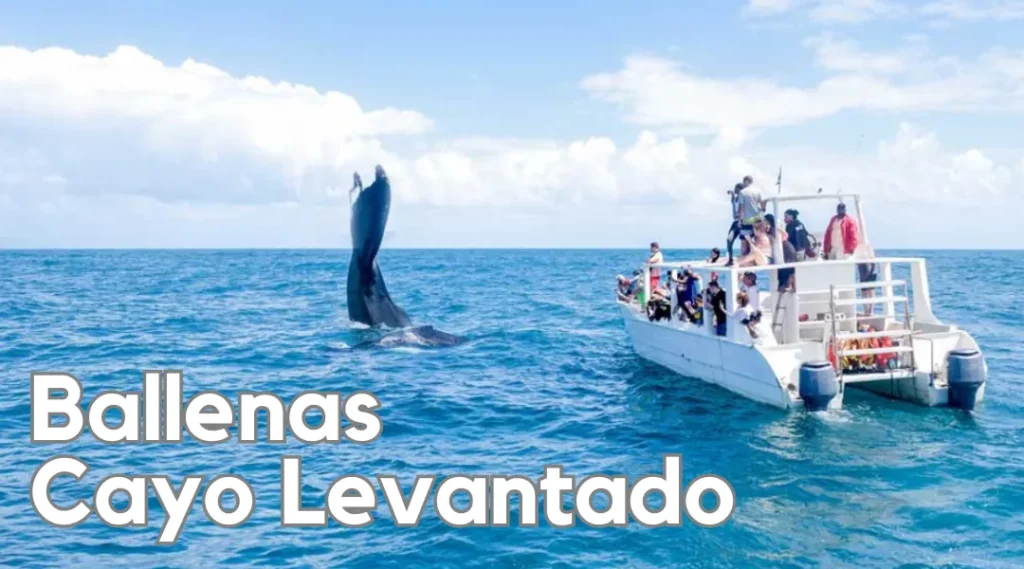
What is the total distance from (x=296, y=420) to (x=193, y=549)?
165 centimetres

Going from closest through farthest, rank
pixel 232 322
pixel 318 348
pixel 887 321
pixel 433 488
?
pixel 433 488 < pixel 887 321 < pixel 318 348 < pixel 232 322

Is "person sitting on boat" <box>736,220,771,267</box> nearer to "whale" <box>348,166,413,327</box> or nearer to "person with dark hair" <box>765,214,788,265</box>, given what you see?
"person with dark hair" <box>765,214,788,265</box>

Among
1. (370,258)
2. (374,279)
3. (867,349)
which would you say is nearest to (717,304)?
(867,349)

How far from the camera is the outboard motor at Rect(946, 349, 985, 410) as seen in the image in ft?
46.3

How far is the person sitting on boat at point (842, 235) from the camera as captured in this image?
17.0 meters

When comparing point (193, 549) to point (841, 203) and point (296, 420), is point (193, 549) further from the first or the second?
point (841, 203)

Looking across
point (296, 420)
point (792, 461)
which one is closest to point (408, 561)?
point (296, 420)

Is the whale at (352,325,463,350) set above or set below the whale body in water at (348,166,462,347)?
below

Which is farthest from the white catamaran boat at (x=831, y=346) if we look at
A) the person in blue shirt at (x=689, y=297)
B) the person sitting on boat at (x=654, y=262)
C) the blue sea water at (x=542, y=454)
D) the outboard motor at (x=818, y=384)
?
the person sitting on boat at (x=654, y=262)

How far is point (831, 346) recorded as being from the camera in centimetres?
1473

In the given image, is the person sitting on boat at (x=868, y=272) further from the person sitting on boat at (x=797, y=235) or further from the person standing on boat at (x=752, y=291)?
the person standing on boat at (x=752, y=291)

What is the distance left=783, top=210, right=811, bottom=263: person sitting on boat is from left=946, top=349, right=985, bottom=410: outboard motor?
12.0 ft

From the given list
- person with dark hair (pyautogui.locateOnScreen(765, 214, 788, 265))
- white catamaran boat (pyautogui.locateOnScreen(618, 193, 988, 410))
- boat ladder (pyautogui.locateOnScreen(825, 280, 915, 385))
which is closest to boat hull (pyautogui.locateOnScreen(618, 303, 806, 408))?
white catamaran boat (pyautogui.locateOnScreen(618, 193, 988, 410))

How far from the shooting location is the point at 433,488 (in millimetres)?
10680
